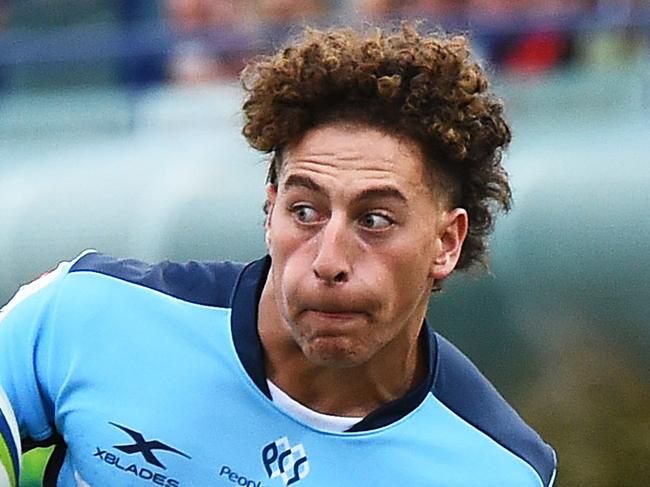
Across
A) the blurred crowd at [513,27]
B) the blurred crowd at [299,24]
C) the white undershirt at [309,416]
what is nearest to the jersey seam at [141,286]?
the white undershirt at [309,416]

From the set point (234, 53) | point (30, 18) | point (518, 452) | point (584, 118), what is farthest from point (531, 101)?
point (518, 452)

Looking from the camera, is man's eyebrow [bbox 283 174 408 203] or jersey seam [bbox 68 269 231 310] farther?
jersey seam [bbox 68 269 231 310]

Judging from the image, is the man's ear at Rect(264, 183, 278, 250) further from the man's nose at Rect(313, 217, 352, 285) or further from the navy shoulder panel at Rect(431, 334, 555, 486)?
the navy shoulder panel at Rect(431, 334, 555, 486)

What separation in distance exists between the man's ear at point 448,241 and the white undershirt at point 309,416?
10.4 inches

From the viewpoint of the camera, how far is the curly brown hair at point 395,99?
7.96 ft

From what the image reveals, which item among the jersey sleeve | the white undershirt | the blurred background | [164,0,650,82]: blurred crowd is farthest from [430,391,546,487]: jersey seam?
[164,0,650,82]: blurred crowd

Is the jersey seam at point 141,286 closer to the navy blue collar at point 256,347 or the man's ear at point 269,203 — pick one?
the navy blue collar at point 256,347

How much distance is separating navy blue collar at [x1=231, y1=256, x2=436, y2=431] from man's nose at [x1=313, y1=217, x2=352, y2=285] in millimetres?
291

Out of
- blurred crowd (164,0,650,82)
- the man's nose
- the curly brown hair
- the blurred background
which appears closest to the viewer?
the man's nose

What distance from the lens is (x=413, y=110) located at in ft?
7.94

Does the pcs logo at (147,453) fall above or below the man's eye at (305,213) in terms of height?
below

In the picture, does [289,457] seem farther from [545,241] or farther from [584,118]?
[584,118]

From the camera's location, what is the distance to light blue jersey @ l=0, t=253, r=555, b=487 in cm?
253

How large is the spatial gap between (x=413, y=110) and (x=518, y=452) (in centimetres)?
59
